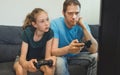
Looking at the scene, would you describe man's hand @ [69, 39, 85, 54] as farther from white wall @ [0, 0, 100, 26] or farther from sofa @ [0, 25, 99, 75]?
white wall @ [0, 0, 100, 26]

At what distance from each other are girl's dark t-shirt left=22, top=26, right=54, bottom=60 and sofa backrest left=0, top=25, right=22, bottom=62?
0.41 meters

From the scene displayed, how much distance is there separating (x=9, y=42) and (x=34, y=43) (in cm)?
50

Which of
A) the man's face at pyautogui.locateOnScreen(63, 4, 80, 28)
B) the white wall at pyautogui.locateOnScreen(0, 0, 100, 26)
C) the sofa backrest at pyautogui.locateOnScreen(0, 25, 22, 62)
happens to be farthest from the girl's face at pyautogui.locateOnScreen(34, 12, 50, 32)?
the white wall at pyautogui.locateOnScreen(0, 0, 100, 26)

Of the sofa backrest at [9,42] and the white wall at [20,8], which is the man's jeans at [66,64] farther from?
the white wall at [20,8]

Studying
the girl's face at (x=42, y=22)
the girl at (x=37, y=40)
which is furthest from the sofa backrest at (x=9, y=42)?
the girl's face at (x=42, y=22)

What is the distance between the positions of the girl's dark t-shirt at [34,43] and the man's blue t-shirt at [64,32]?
0.20 feet

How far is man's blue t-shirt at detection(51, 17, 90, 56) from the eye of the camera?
1891 millimetres

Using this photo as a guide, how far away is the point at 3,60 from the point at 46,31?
64 cm

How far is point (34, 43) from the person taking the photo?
1.84 m

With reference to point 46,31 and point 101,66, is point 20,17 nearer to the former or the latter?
point 46,31

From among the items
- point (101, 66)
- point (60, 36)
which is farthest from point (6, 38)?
point (101, 66)

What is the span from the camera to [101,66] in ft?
0.99

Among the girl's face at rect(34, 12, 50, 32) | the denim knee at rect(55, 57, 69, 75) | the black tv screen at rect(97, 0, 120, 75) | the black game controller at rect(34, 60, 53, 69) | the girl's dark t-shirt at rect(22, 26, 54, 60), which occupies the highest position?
the black tv screen at rect(97, 0, 120, 75)

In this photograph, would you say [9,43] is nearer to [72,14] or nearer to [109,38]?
Answer: [72,14]
